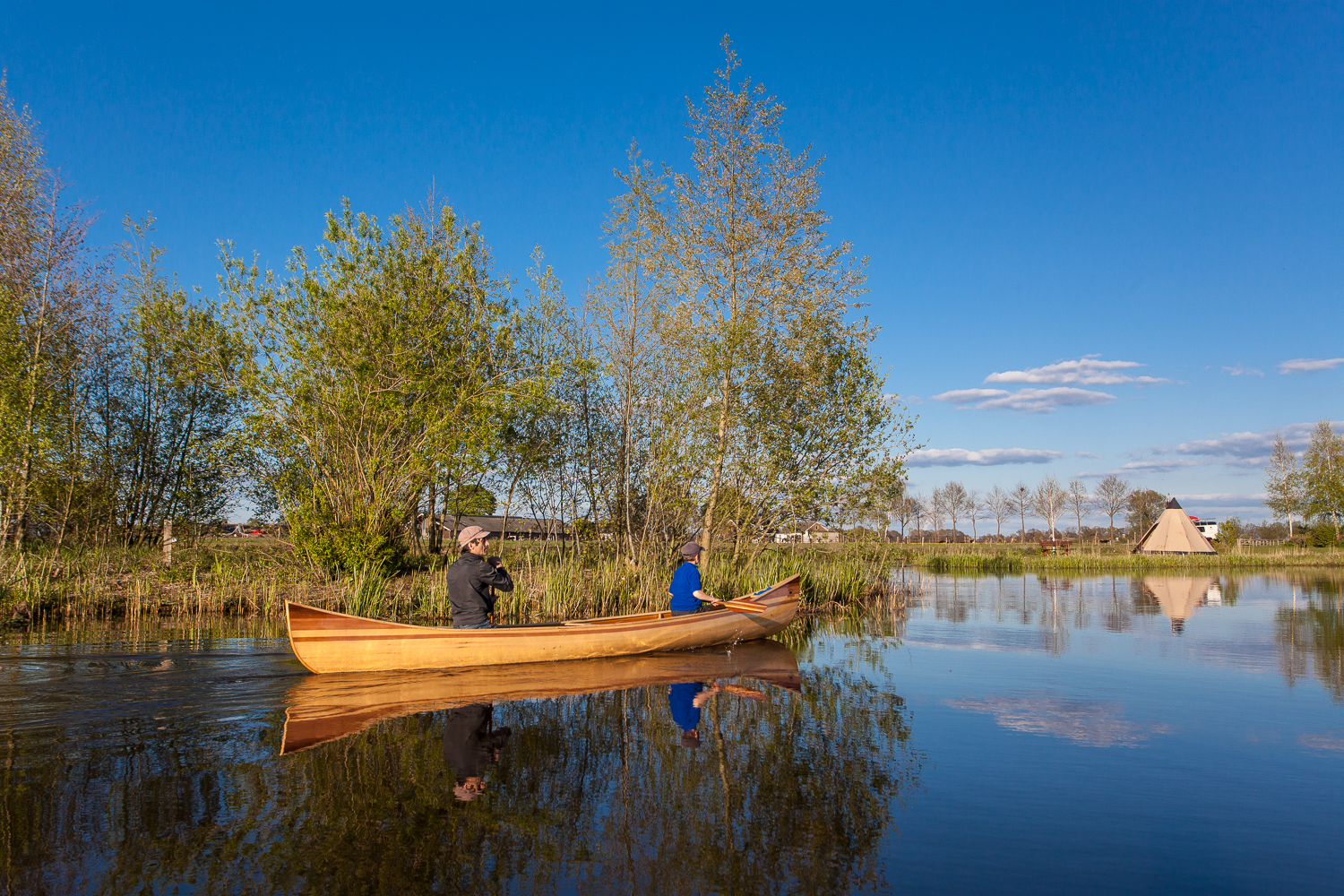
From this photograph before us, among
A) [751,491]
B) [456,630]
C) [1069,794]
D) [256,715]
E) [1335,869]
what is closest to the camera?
[1335,869]

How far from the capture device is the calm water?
4273mm

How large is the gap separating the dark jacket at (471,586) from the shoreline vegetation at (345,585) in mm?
3792

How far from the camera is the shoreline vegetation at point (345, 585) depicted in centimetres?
1389

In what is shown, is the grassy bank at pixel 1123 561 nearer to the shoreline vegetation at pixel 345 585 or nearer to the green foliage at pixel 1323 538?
the green foliage at pixel 1323 538

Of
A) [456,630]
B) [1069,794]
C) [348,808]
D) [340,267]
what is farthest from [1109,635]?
[340,267]

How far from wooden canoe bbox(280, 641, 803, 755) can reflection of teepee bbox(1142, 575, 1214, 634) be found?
30.4 feet

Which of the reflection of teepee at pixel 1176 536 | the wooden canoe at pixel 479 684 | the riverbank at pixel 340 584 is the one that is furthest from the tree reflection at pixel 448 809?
the reflection of teepee at pixel 1176 536

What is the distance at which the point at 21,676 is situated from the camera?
848 cm

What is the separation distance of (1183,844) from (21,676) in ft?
35.1

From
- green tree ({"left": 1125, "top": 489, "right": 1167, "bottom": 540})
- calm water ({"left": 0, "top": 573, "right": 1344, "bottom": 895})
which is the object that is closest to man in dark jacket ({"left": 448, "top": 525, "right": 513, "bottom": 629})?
calm water ({"left": 0, "top": 573, "right": 1344, "bottom": 895})

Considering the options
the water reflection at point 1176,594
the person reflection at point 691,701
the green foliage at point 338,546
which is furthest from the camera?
the water reflection at point 1176,594

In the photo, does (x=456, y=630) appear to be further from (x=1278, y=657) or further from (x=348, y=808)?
(x=1278, y=657)

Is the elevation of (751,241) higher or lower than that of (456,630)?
higher

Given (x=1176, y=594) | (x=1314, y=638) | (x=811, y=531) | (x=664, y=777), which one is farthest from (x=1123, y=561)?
(x=664, y=777)
